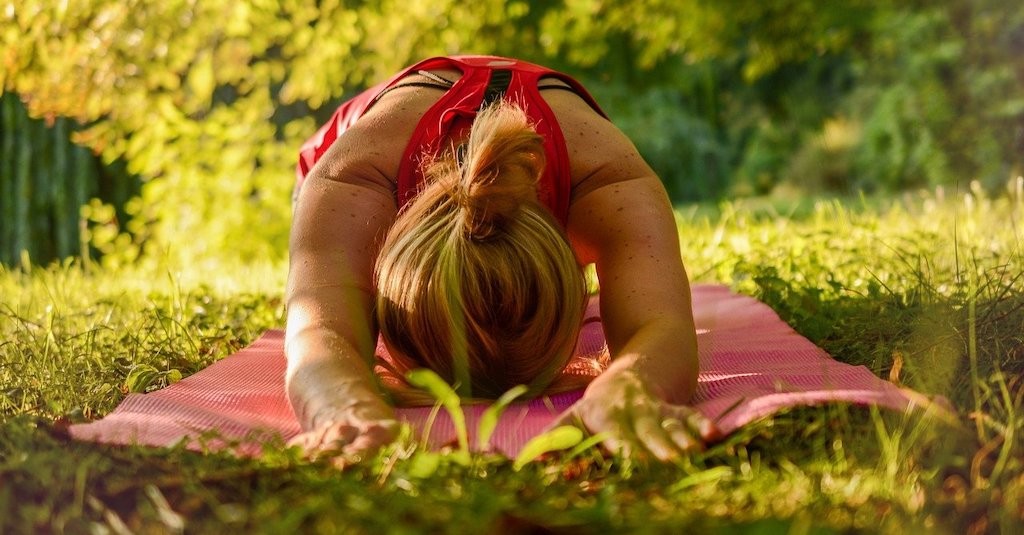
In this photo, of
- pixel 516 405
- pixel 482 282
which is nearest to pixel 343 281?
pixel 482 282

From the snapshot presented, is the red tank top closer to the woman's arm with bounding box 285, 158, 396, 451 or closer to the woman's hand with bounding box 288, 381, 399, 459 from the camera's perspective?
the woman's arm with bounding box 285, 158, 396, 451

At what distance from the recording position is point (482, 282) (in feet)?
7.07

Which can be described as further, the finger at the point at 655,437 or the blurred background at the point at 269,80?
the blurred background at the point at 269,80

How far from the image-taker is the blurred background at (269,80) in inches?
238

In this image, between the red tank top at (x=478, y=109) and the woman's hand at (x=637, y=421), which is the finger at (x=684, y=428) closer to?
the woman's hand at (x=637, y=421)

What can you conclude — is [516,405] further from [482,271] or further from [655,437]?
[655,437]

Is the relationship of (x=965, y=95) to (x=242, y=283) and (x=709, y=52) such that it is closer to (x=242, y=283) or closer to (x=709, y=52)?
(x=709, y=52)

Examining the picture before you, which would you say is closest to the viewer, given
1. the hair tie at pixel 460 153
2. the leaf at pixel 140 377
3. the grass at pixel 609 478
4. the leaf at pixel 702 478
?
the grass at pixel 609 478

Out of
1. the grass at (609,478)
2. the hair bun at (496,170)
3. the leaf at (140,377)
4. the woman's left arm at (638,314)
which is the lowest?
the leaf at (140,377)

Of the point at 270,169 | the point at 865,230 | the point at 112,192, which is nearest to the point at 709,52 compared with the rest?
the point at 270,169

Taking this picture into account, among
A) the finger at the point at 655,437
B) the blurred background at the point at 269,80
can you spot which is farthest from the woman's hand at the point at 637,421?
the blurred background at the point at 269,80

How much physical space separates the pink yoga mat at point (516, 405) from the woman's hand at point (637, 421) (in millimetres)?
77

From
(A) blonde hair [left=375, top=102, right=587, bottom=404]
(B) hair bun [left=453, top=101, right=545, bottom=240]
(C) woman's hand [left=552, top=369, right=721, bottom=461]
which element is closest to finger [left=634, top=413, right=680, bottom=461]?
(C) woman's hand [left=552, top=369, right=721, bottom=461]

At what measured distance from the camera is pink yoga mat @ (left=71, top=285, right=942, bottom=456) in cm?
188
